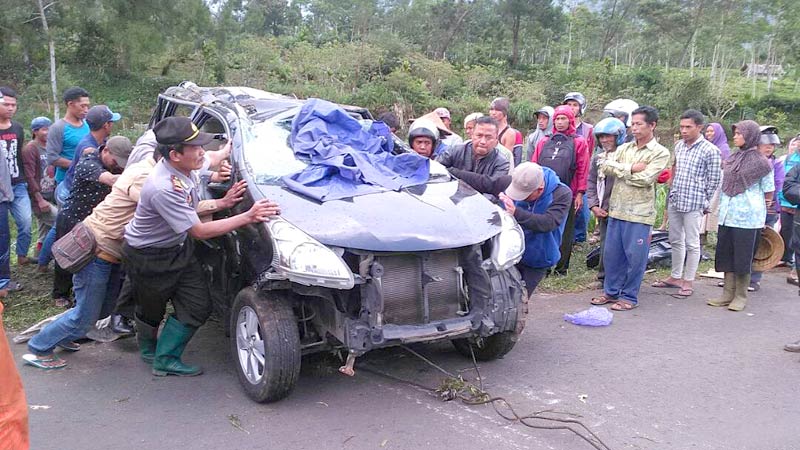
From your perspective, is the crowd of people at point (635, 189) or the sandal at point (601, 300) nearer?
the crowd of people at point (635, 189)

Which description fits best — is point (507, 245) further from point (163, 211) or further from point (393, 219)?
point (163, 211)

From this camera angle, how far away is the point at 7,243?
5902mm

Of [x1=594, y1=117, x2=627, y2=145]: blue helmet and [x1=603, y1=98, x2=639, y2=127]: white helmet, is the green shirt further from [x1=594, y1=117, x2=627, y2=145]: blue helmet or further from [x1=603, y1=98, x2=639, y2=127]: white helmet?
[x1=603, y1=98, x2=639, y2=127]: white helmet

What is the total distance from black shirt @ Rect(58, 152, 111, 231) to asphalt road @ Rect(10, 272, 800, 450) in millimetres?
1067

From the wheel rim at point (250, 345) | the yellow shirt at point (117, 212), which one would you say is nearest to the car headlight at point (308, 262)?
the wheel rim at point (250, 345)

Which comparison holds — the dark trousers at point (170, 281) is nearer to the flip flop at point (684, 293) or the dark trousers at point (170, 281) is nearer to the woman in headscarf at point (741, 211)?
the flip flop at point (684, 293)

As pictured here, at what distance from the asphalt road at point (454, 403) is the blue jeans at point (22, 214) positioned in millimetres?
1860

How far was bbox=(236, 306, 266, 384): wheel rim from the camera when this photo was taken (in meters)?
4.09

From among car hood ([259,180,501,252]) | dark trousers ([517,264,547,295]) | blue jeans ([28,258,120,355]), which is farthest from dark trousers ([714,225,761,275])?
blue jeans ([28,258,120,355])

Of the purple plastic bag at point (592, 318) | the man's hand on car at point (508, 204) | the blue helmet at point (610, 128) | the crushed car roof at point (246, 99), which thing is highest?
the crushed car roof at point (246, 99)

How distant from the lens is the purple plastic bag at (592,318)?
589 cm

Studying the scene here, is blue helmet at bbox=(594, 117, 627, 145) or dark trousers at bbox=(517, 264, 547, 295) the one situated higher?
blue helmet at bbox=(594, 117, 627, 145)

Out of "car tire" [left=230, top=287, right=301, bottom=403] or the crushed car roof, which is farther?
the crushed car roof

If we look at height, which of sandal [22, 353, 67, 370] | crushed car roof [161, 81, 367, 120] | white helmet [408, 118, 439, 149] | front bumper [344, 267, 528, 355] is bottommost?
sandal [22, 353, 67, 370]
